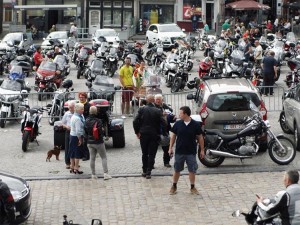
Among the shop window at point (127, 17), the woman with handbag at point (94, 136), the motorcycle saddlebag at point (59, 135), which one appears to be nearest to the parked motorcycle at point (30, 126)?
the motorcycle saddlebag at point (59, 135)

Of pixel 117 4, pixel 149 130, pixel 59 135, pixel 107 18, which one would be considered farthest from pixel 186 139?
pixel 117 4

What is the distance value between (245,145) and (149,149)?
82.9 inches

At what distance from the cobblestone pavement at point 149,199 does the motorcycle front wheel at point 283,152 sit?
59 centimetres

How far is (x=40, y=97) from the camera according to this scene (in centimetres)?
2405

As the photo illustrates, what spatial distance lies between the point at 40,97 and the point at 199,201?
411 inches

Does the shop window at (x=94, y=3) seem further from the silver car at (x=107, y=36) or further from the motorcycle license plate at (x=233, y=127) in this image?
the motorcycle license plate at (x=233, y=127)

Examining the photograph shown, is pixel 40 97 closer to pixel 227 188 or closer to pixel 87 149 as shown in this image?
pixel 87 149

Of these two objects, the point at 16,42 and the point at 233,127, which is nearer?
the point at 233,127

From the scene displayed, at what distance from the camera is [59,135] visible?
61.4 feet

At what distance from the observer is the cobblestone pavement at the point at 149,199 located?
538 inches

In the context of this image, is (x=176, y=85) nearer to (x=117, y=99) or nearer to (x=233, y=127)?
(x=117, y=99)

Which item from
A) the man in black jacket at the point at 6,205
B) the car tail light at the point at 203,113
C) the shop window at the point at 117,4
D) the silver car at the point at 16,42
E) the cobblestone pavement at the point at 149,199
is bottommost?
the cobblestone pavement at the point at 149,199

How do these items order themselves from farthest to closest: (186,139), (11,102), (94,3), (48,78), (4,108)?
1. (94,3)
2. (48,78)
3. (11,102)
4. (4,108)
5. (186,139)

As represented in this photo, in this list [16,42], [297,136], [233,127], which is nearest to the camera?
[233,127]
